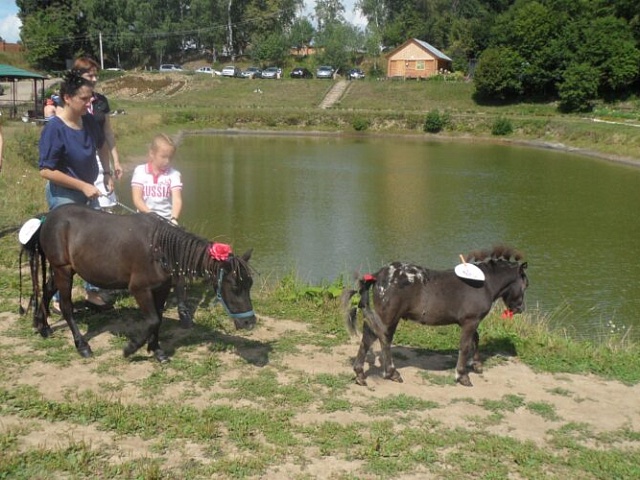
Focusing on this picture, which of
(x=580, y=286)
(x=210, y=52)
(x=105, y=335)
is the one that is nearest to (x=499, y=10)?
(x=210, y=52)

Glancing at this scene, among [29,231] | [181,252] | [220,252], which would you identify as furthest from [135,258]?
[29,231]

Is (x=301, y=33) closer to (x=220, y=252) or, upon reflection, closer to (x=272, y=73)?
(x=272, y=73)

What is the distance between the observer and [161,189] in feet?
19.9

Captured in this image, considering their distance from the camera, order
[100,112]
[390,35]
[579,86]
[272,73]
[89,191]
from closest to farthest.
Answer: [89,191]
[100,112]
[579,86]
[272,73]
[390,35]

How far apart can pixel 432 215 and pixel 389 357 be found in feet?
41.1

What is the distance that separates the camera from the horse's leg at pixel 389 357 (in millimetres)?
5062

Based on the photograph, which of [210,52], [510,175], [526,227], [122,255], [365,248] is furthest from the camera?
[210,52]

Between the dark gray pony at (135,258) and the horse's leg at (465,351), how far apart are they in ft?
5.83

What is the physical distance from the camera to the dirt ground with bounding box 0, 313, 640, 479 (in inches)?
153

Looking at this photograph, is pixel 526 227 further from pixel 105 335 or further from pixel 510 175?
pixel 105 335

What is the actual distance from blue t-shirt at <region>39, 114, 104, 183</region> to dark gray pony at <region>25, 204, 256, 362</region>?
40cm

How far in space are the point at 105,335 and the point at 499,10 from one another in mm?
70234

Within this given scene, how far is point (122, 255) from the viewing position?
499 centimetres

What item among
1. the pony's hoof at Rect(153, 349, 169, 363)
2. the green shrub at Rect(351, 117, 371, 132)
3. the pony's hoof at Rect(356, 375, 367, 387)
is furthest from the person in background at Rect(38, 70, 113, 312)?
the green shrub at Rect(351, 117, 371, 132)
